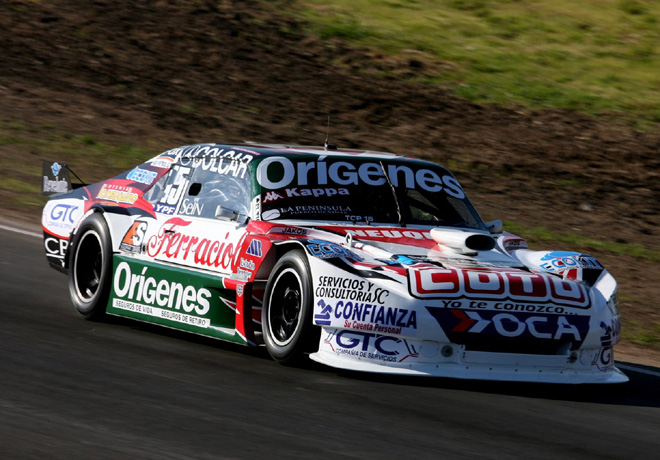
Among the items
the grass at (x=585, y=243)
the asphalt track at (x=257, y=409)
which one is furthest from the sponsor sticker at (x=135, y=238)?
the grass at (x=585, y=243)

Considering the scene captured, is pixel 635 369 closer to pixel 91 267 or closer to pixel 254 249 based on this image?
pixel 254 249

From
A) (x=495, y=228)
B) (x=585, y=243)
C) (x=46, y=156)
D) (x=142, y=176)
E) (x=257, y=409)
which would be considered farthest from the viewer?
(x=46, y=156)

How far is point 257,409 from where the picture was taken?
564 centimetres

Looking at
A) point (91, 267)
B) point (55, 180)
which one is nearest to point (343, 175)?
point (91, 267)

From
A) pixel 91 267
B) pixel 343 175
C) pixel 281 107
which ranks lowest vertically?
pixel 91 267

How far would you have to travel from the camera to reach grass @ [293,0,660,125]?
20.9 meters

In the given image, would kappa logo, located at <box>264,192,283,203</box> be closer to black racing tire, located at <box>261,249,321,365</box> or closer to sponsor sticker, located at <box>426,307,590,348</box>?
black racing tire, located at <box>261,249,321,365</box>

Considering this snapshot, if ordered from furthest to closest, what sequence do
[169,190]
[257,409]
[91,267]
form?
[91,267], [169,190], [257,409]

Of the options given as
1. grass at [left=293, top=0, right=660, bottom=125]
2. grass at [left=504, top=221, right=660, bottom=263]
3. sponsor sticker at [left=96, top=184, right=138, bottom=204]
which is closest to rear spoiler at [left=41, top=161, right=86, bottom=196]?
sponsor sticker at [left=96, top=184, right=138, bottom=204]

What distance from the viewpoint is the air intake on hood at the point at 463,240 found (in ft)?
23.5

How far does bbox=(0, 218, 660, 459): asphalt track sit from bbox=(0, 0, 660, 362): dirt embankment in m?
7.05

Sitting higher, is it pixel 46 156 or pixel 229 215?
pixel 229 215

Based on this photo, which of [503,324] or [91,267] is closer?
[503,324]

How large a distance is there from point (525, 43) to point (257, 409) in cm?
1898
